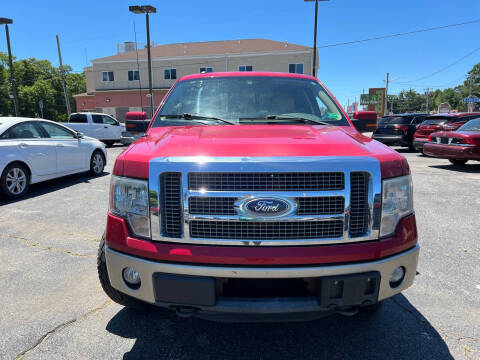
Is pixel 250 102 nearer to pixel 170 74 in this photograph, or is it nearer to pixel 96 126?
pixel 96 126

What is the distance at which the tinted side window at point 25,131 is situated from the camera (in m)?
6.21

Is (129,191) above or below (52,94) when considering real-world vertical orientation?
below

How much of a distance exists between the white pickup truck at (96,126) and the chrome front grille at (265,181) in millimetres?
15831

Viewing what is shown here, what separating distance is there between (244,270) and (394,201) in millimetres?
924

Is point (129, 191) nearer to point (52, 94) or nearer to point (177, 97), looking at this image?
point (177, 97)

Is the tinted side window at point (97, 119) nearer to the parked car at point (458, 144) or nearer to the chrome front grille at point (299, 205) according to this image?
the parked car at point (458, 144)

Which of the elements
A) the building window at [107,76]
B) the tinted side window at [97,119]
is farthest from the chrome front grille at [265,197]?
the building window at [107,76]

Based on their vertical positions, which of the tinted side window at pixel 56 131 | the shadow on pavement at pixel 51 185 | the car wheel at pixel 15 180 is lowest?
the shadow on pavement at pixel 51 185

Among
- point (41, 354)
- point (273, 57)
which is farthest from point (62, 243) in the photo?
point (273, 57)

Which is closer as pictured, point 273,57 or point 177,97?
point 177,97

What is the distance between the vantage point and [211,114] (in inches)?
116

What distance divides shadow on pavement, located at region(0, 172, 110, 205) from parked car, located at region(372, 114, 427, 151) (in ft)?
36.5

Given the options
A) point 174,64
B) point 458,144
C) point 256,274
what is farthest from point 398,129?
point 174,64

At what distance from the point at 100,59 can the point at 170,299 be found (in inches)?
1584
